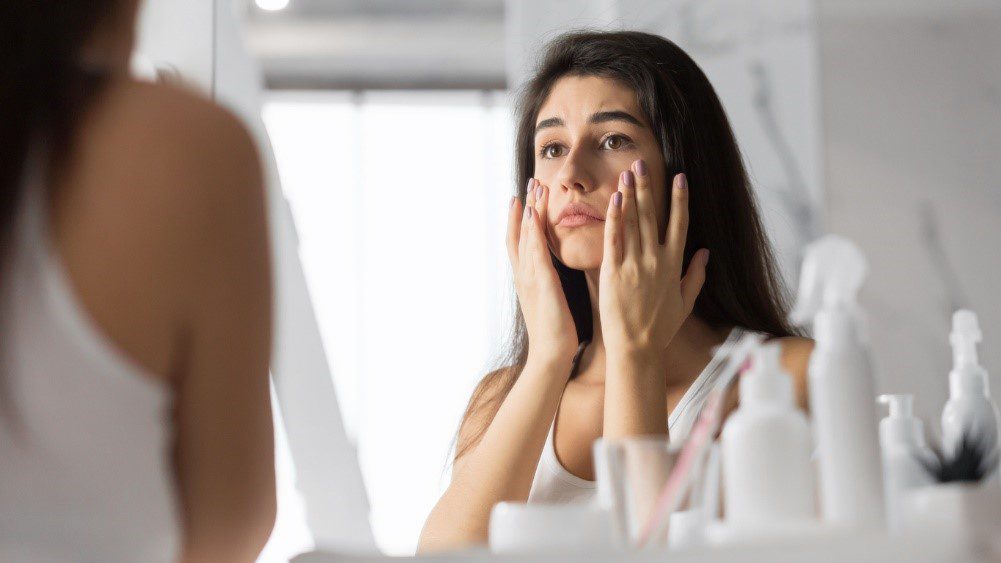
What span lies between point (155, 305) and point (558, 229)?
29.6 inches

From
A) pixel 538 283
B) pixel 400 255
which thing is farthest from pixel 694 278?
pixel 400 255

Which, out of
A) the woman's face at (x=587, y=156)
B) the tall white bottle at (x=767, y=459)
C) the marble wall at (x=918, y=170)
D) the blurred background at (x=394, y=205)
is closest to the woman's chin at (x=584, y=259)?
the woman's face at (x=587, y=156)

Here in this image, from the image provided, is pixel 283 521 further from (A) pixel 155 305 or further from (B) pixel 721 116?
(A) pixel 155 305

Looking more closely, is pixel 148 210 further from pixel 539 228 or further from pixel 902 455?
pixel 539 228

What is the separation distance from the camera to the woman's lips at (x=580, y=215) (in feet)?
3.96

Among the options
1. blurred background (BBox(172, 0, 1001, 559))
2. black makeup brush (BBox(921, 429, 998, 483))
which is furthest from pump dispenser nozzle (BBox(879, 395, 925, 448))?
blurred background (BBox(172, 0, 1001, 559))

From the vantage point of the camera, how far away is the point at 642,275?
1113 millimetres

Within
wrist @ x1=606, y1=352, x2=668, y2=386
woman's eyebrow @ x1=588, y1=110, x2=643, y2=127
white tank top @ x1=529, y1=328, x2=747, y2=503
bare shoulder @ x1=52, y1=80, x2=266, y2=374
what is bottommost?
white tank top @ x1=529, y1=328, x2=747, y2=503

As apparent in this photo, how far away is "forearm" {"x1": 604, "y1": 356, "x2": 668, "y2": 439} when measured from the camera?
0.96 m

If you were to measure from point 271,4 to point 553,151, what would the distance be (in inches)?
61.9

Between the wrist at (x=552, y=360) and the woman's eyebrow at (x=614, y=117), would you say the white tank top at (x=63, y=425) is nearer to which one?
the wrist at (x=552, y=360)

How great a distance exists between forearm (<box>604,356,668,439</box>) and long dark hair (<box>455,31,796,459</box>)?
30 cm

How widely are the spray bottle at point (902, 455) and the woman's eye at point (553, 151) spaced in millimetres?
575

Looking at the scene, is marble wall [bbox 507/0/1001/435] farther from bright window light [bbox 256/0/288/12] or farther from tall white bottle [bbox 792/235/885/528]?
bright window light [bbox 256/0/288/12]
